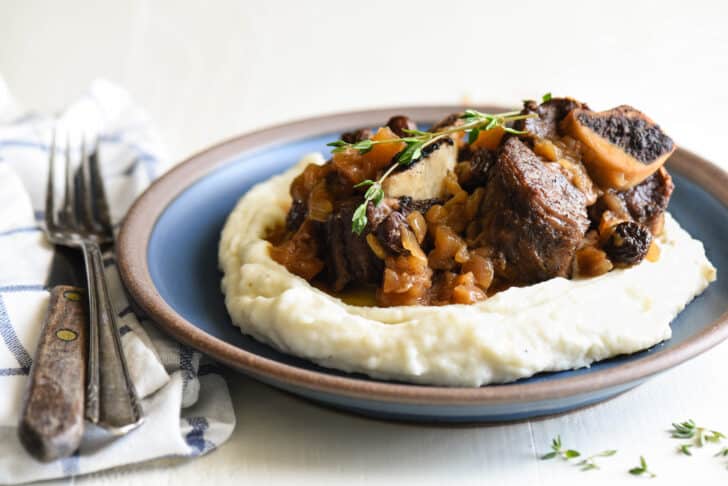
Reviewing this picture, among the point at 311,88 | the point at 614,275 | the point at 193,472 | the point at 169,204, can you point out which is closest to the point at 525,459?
the point at 614,275

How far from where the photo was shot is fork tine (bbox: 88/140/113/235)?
7338mm

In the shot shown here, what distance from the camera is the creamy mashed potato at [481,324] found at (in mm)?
4945

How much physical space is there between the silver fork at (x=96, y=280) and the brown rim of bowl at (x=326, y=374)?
0.76ft

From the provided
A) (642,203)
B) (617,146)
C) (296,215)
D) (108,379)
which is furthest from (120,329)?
(642,203)

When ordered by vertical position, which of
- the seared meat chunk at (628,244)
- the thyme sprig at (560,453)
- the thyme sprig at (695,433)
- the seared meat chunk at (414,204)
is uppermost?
the seared meat chunk at (628,244)

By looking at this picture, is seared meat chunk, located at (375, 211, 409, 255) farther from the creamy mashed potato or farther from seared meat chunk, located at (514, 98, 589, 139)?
seared meat chunk, located at (514, 98, 589, 139)

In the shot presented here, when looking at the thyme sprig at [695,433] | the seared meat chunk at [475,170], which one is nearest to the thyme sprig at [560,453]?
the thyme sprig at [695,433]

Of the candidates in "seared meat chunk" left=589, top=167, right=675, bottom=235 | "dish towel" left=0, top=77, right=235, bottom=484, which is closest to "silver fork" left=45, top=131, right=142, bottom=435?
"dish towel" left=0, top=77, right=235, bottom=484

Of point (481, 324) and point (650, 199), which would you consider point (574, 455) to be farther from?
point (650, 199)

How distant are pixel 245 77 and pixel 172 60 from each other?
3.41 feet

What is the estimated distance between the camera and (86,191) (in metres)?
7.70

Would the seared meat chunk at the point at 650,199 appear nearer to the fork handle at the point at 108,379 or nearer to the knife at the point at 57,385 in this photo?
the fork handle at the point at 108,379

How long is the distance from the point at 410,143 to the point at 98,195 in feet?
10.2

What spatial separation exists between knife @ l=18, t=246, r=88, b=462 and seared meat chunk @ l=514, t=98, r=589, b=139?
309cm
